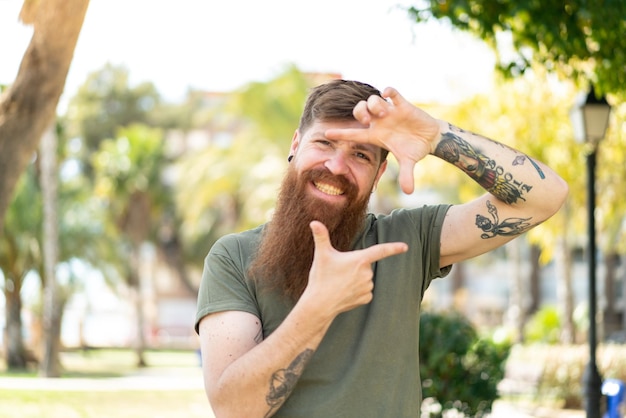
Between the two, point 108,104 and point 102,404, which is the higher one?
→ point 108,104

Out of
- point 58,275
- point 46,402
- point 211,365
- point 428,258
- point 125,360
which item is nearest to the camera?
point 211,365

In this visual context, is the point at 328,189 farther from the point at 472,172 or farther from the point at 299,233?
the point at 472,172

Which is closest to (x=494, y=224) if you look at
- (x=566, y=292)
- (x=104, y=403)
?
(x=104, y=403)

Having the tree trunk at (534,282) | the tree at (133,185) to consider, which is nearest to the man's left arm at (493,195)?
the tree at (133,185)

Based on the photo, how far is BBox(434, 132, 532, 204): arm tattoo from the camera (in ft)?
9.80

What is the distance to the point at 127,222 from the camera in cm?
4459

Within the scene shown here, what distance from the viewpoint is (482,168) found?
10.0ft

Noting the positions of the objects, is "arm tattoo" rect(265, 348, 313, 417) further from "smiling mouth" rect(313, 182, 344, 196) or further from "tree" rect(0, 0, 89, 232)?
"tree" rect(0, 0, 89, 232)

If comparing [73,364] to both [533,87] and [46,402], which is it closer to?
[46,402]

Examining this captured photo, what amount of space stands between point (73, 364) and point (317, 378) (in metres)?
34.8

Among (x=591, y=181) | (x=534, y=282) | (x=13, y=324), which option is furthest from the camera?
(x=534, y=282)

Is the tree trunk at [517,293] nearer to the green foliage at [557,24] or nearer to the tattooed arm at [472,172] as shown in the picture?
the green foliage at [557,24]

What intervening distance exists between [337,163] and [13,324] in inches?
1239

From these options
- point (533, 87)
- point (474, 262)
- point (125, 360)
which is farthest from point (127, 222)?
point (533, 87)
